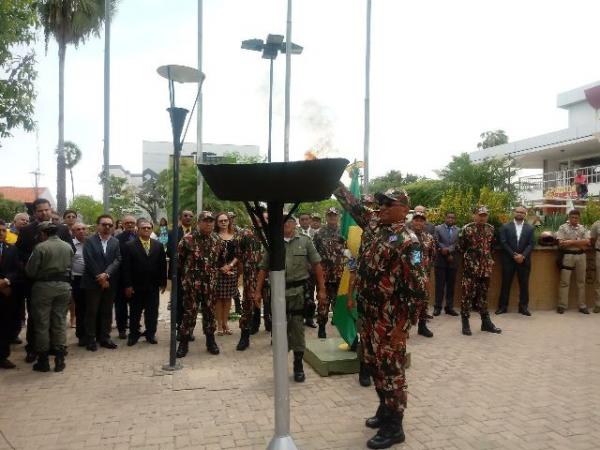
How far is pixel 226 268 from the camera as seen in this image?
23.0 feet

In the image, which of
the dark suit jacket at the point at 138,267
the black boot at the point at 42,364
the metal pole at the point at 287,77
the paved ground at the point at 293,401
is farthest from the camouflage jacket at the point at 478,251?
the metal pole at the point at 287,77

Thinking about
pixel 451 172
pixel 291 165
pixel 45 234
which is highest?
pixel 451 172

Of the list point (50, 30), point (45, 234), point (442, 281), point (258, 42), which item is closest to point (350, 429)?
point (45, 234)

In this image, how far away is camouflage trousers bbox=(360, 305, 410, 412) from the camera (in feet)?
12.2

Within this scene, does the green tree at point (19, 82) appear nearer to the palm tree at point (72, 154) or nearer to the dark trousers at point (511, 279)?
the dark trousers at point (511, 279)

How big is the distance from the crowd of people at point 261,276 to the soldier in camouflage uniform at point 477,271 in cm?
2

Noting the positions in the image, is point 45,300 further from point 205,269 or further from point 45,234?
point 205,269

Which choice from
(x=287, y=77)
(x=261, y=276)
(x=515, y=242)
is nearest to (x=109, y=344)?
(x=261, y=276)

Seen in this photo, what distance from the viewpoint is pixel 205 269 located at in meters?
6.35

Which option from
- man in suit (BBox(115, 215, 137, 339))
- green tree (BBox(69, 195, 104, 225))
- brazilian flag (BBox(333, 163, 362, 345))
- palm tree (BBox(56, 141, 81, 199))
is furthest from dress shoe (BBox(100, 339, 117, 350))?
palm tree (BBox(56, 141, 81, 199))

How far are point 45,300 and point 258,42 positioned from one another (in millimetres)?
9370

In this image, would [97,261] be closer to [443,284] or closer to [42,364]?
[42,364]

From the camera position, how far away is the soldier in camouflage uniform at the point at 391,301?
3.71m

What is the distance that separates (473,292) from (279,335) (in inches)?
198
